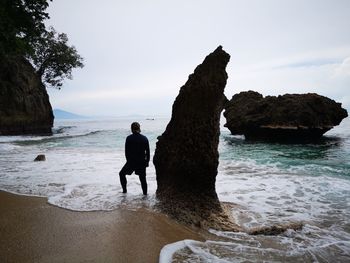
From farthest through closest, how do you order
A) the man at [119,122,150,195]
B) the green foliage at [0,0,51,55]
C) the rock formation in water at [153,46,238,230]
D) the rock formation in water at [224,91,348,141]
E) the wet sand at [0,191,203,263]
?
the rock formation in water at [224,91,348,141], the green foliage at [0,0,51,55], the man at [119,122,150,195], the rock formation in water at [153,46,238,230], the wet sand at [0,191,203,263]

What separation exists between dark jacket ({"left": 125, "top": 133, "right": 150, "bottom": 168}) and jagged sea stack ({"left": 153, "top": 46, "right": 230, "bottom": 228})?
14.3 inches

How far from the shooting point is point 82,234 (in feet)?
14.5

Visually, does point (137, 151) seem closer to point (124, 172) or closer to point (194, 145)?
point (124, 172)

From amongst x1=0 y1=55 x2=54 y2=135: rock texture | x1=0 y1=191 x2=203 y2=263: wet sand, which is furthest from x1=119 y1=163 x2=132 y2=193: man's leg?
x1=0 y1=55 x2=54 y2=135: rock texture

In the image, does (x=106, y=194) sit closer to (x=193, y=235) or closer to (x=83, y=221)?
(x=83, y=221)

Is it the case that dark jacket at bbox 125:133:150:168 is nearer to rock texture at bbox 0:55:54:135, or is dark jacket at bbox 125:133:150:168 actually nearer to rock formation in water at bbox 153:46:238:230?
rock formation in water at bbox 153:46:238:230

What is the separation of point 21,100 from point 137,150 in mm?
34746

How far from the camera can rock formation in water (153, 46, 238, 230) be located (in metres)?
5.79

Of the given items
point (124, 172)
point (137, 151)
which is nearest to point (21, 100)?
point (124, 172)

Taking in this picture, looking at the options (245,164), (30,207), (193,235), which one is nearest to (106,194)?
(30,207)

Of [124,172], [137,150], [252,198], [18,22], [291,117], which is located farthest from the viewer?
[291,117]

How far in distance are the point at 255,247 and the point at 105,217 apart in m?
2.61

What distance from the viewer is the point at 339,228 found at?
5344 mm

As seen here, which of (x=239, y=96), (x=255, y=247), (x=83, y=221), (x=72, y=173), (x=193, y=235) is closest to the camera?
(x=255, y=247)
